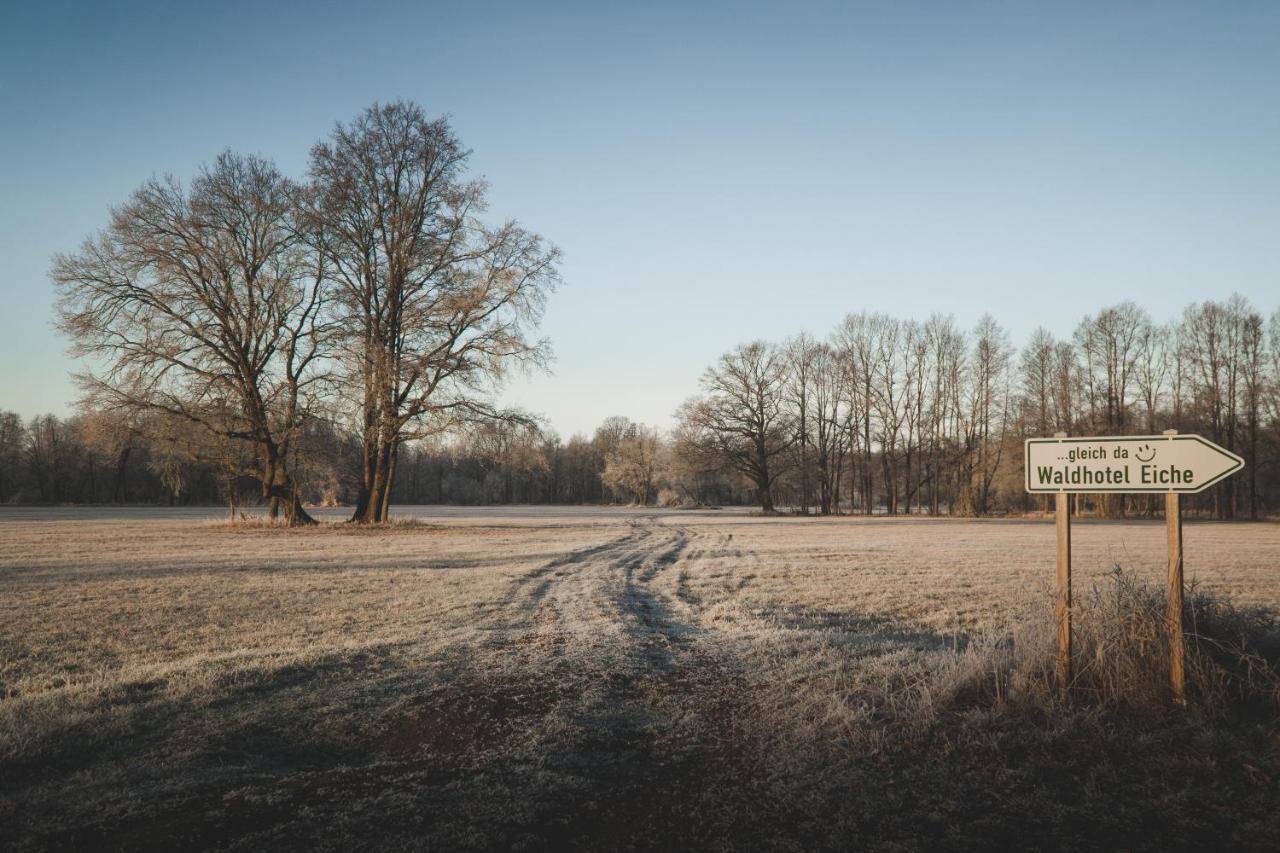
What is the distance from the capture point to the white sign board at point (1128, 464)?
209 inches

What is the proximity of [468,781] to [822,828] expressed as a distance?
7.38ft

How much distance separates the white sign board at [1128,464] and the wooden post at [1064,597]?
165 mm

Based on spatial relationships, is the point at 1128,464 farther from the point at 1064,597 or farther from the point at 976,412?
the point at 976,412

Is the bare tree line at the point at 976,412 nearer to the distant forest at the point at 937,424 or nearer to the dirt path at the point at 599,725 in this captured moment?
the distant forest at the point at 937,424

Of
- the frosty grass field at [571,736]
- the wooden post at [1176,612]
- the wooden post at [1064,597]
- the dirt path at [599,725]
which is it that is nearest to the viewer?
the frosty grass field at [571,736]

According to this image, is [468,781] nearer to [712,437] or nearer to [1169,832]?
[1169,832]

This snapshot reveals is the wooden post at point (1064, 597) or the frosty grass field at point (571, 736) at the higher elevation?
the wooden post at point (1064, 597)

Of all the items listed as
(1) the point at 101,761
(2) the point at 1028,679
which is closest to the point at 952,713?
(2) the point at 1028,679

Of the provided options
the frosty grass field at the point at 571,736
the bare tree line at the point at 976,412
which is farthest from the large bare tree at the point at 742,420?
the frosty grass field at the point at 571,736

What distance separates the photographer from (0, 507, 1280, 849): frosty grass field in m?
3.72

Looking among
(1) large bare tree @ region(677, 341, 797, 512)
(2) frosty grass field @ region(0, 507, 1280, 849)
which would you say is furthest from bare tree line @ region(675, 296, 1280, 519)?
(2) frosty grass field @ region(0, 507, 1280, 849)

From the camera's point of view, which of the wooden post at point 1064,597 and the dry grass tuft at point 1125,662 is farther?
the wooden post at point 1064,597

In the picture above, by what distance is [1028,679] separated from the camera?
5.50 metres

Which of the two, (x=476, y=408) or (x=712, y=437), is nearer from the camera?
(x=476, y=408)
